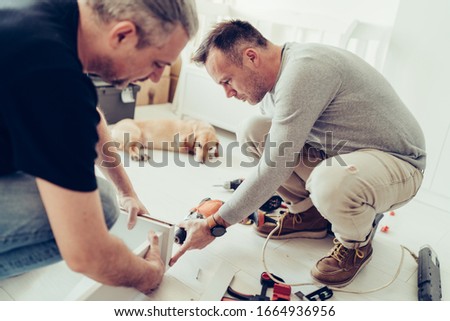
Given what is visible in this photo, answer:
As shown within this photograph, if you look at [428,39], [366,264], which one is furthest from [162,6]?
[428,39]

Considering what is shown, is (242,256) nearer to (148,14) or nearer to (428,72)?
(148,14)

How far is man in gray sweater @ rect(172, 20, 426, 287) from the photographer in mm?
1067

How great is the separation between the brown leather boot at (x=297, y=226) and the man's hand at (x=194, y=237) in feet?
1.12

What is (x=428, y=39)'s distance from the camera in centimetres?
177

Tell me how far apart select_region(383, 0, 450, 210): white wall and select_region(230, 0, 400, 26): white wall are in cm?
41

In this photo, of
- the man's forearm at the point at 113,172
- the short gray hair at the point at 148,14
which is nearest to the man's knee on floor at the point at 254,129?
the man's forearm at the point at 113,172

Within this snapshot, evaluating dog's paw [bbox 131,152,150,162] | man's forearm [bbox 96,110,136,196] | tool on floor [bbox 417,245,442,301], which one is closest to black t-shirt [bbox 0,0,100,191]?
man's forearm [bbox 96,110,136,196]

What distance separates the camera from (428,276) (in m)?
1.22

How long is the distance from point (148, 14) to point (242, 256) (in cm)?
86

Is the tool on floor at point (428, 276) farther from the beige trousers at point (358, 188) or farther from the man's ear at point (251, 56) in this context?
the man's ear at point (251, 56)

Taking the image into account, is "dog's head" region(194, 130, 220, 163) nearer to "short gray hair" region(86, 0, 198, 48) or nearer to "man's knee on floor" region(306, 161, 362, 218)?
"man's knee on floor" region(306, 161, 362, 218)

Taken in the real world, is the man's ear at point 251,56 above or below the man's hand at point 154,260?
above

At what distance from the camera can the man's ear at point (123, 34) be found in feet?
2.14
